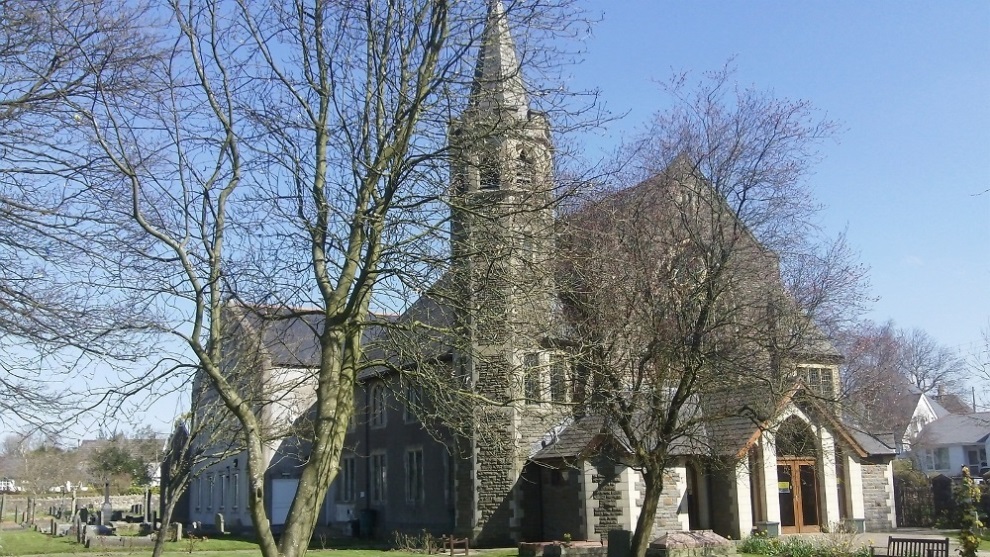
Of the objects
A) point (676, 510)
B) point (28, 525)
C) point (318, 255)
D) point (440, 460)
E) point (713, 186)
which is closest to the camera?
point (318, 255)

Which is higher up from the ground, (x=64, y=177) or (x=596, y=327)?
(x=64, y=177)

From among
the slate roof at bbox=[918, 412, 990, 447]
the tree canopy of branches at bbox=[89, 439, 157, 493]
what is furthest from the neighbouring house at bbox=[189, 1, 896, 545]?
the slate roof at bbox=[918, 412, 990, 447]

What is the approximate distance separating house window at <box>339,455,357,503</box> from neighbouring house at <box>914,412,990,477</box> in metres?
45.4

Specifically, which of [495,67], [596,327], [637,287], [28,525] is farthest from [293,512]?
[28,525]

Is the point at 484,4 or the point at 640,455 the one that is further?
the point at 640,455

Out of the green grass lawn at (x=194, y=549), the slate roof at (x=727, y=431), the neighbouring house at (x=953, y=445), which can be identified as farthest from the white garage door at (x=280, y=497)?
the neighbouring house at (x=953, y=445)

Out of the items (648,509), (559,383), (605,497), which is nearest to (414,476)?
(605,497)

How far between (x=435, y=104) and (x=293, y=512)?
4246 mm

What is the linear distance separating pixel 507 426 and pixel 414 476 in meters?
18.5

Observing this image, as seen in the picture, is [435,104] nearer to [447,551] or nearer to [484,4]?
[484,4]

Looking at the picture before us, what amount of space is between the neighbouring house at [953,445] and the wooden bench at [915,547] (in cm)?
5066

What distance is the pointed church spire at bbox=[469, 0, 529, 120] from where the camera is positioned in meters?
9.80

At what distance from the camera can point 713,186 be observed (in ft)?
62.6

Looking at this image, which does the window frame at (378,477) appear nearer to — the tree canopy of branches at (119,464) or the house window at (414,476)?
the house window at (414,476)
